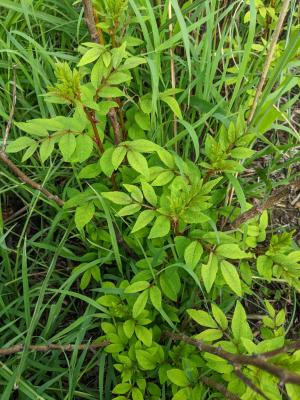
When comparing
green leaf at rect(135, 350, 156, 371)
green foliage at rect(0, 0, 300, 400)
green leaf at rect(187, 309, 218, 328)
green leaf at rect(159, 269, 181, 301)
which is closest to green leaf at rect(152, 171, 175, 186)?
green foliage at rect(0, 0, 300, 400)

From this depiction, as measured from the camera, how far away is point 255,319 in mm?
1487

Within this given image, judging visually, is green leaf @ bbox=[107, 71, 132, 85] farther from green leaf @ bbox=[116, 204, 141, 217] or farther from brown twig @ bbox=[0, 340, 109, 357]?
brown twig @ bbox=[0, 340, 109, 357]

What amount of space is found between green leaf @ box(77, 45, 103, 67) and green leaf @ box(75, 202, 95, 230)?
0.36m

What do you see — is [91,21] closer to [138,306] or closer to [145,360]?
[138,306]

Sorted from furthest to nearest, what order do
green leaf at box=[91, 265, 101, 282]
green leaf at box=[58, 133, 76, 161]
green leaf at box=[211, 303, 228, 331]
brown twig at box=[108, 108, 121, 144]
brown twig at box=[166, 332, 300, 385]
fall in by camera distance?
green leaf at box=[91, 265, 101, 282]
brown twig at box=[108, 108, 121, 144]
green leaf at box=[211, 303, 228, 331]
green leaf at box=[58, 133, 76, 161]
brown twig at box=[166, 332, 300, 385]

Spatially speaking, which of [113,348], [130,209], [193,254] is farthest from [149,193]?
[113,348]

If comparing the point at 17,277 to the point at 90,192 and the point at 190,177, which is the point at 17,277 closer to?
the point at 90,192

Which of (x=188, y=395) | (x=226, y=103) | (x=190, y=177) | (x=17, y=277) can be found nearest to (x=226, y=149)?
(x=190, y=177)

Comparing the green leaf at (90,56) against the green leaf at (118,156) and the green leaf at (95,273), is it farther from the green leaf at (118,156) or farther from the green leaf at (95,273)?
the green leaf at (95,273)

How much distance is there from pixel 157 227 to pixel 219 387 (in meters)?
0.40

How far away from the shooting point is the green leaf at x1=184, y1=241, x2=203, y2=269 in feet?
3.43

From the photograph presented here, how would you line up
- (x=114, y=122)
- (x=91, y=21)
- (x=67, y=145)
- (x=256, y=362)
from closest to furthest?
(x=256, y=362), (x=67, y=145), (x=91, y=21), (x=114, y=122)

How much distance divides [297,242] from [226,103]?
0.57 metres

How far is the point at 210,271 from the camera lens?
3.40ft
